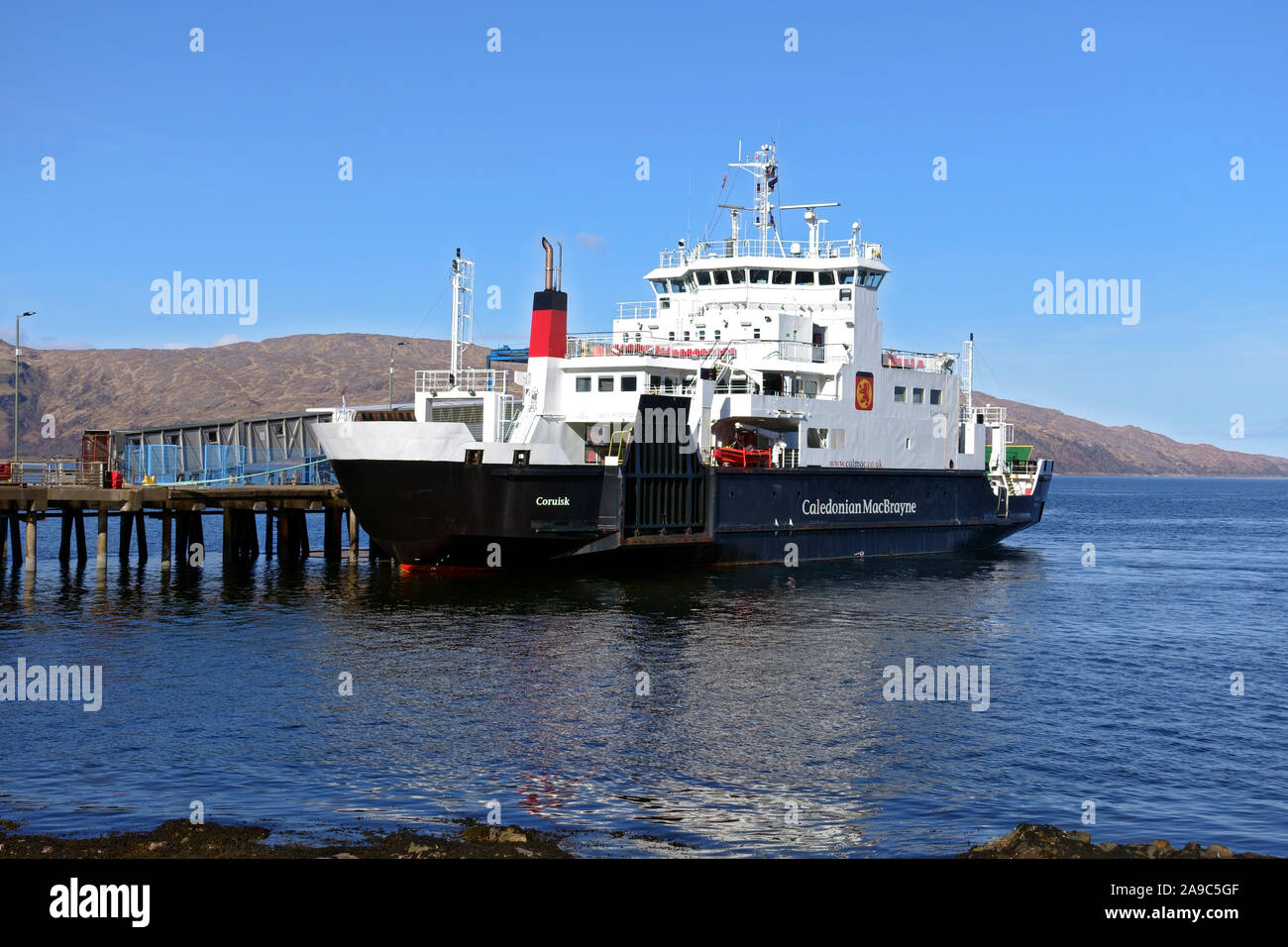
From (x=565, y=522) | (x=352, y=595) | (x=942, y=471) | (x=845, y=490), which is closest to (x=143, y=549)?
(x=352, y=595)

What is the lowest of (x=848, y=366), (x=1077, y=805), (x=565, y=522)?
(x=1077, y=805)

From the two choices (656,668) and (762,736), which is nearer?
(762,736)

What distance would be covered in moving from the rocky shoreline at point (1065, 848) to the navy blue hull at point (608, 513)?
79.4 feet

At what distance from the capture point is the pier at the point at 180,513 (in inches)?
1499

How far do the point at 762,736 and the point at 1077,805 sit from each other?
518cm

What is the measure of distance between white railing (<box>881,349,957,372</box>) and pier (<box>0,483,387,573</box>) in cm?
2183

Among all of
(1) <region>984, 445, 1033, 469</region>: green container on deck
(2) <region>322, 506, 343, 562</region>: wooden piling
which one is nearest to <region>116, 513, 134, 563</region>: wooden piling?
(2) <region>322, 506, 343, 562</region>: wooden piling

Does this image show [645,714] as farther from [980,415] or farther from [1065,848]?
[980,415]

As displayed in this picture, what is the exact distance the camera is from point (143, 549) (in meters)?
45.1

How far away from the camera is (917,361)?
50375 mm

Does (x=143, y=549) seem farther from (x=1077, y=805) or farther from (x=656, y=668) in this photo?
(x=1077, y=805)

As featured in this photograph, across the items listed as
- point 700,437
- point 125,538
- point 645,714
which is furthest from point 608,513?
point 125,538

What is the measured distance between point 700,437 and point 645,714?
2035 cm
